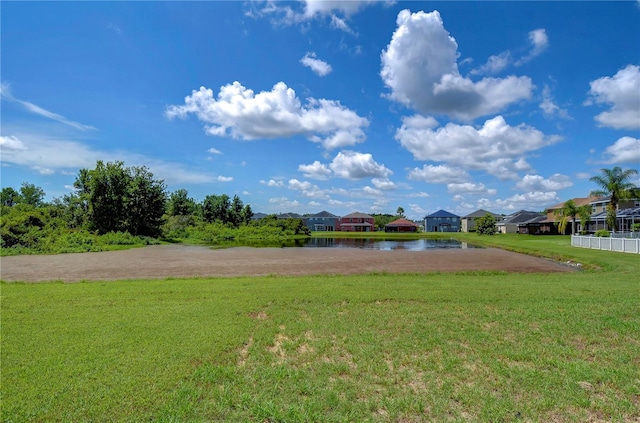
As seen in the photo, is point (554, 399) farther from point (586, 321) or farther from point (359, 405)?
point (586, 321)

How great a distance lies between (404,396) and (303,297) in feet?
16.3

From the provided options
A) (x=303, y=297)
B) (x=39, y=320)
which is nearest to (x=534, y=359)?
(x=303, y=297)

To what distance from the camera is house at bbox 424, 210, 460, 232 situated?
96562mm

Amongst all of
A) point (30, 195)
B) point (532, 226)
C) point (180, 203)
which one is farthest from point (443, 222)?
point (30, 195)

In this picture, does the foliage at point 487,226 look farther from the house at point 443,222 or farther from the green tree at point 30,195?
the green tree at point 30,195

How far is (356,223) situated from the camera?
101 metres

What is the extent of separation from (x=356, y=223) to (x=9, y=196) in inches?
3124

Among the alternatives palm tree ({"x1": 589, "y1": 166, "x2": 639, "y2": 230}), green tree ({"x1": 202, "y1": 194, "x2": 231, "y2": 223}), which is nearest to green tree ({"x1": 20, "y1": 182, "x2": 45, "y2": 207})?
green tree ({"x1": 202, "y1": 194, "x2": 231, "y2": 223})

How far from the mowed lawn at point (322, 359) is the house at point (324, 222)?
3772 inches

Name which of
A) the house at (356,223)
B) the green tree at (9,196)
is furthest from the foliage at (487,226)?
the green tree at (9,196)

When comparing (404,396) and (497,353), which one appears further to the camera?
(497,353)

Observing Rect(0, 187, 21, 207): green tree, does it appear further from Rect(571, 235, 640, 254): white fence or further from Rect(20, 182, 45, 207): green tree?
Rect(571, 235, 640, 254): white fence

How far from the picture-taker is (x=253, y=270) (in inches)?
664

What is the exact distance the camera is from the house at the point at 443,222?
96.6 metres
